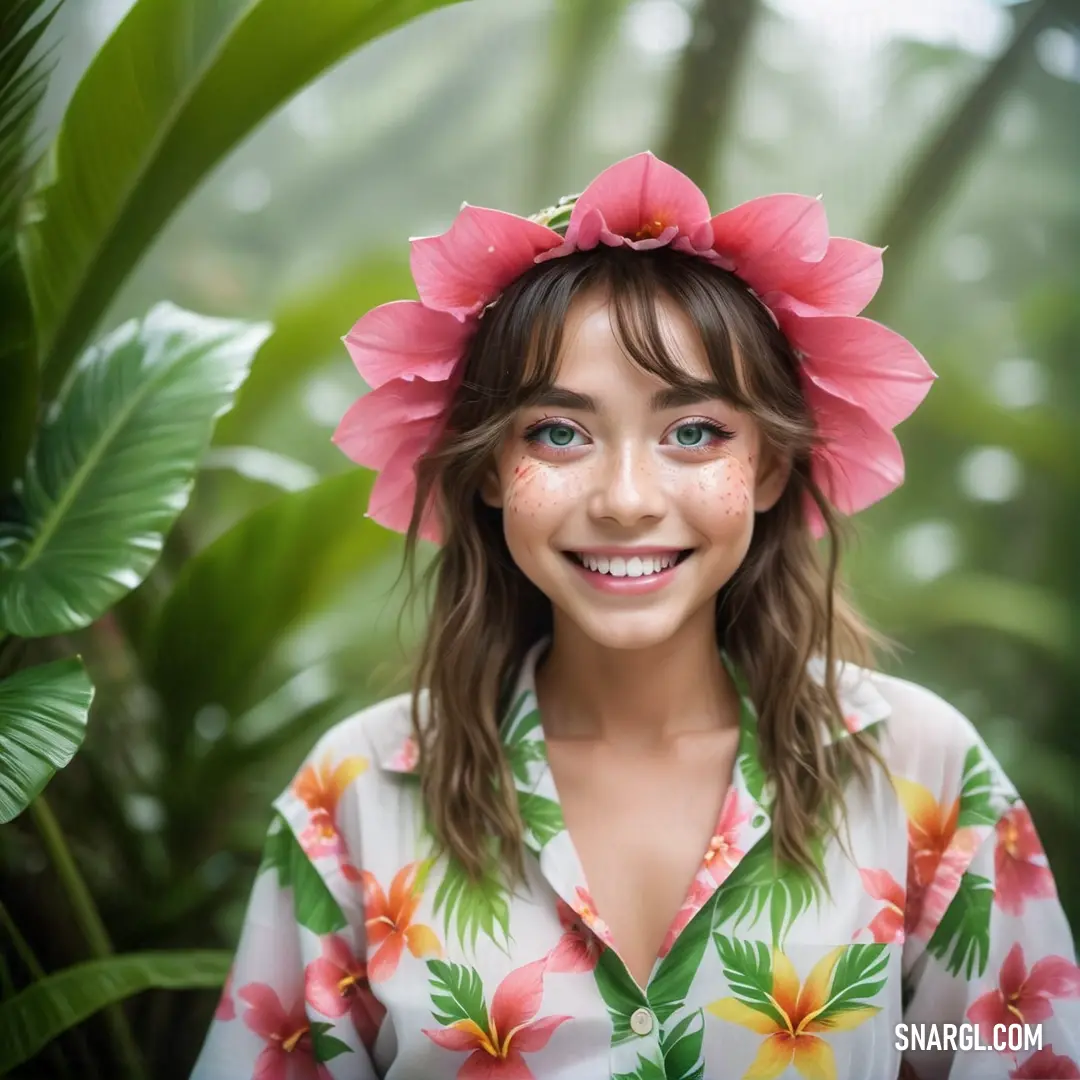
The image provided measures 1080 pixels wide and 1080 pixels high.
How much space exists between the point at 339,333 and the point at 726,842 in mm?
858

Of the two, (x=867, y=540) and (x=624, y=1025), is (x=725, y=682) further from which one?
(x=867, y=540)

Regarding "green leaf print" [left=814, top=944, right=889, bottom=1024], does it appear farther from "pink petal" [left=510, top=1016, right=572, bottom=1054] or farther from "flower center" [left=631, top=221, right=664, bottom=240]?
"flower center" [left=631, top=221, right=664, bottom=240]

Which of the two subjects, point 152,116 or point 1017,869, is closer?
point 1017,869

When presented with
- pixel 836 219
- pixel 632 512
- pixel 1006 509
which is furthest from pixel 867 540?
pixel 632 512

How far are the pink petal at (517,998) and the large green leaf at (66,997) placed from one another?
37 centimetres

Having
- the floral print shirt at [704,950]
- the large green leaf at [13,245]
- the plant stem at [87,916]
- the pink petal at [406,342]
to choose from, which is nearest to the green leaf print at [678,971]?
the floral print shirt at [704,950]

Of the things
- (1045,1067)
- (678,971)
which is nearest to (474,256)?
(678,971)

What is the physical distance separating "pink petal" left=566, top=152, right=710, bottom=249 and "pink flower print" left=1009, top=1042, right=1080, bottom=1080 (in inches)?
30.8

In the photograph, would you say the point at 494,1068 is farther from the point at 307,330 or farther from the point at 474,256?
the point at 307,330

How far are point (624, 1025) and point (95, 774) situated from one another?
0.81 m

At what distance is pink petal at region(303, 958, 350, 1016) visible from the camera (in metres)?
1.01

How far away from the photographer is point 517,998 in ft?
3.11

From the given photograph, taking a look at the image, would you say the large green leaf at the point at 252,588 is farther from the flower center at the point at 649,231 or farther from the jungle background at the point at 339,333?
the flower center at the point at 649,231

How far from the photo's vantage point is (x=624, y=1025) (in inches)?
36.4
